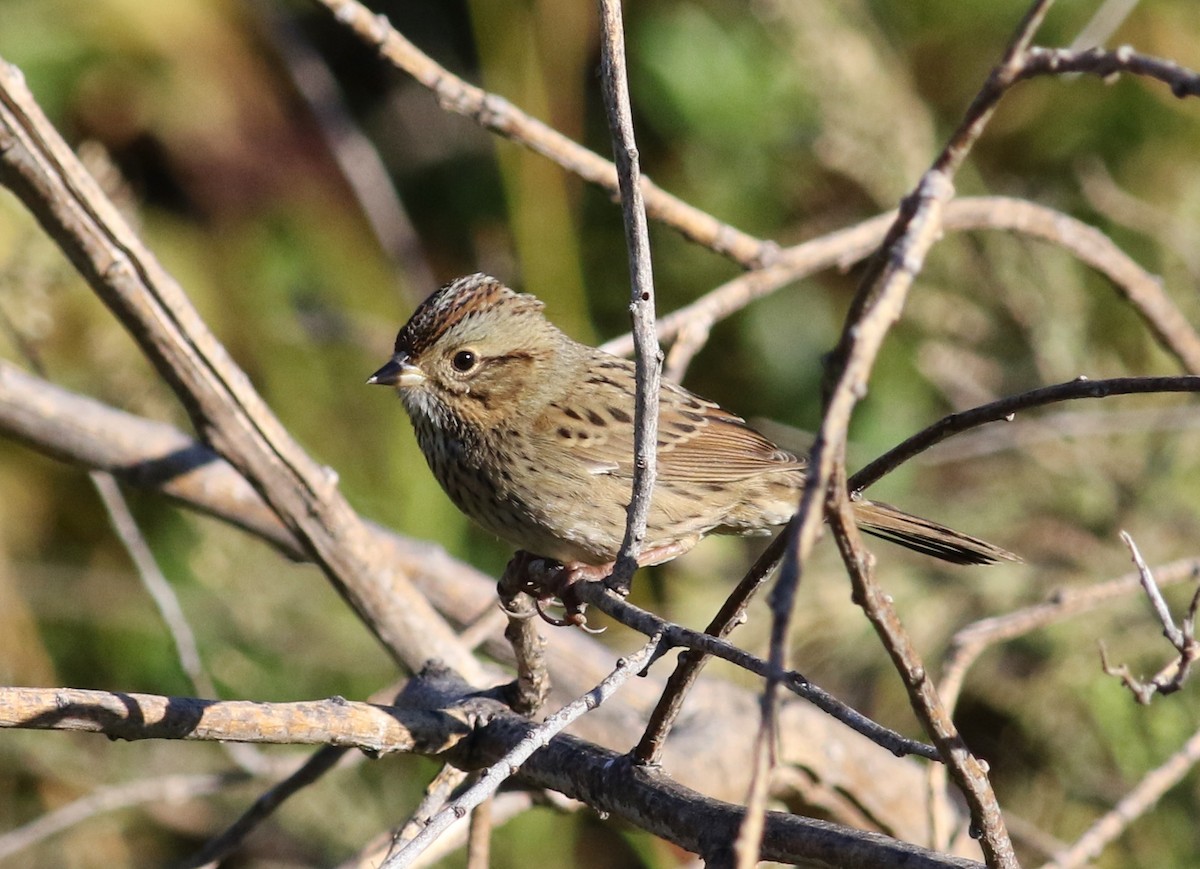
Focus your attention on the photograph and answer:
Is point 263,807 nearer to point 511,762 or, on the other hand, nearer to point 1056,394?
point 511,762

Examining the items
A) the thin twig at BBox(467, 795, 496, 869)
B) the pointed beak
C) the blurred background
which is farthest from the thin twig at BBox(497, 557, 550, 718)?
the blurred background

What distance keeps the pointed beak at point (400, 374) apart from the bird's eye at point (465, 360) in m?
0.08

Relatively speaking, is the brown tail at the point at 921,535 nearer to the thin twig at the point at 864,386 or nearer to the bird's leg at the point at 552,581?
the bird's leg at the point at 552,581

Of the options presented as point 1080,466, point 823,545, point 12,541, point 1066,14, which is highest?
point 1066,14

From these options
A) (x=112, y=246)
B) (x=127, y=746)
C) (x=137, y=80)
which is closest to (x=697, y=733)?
(x=112, y=246)

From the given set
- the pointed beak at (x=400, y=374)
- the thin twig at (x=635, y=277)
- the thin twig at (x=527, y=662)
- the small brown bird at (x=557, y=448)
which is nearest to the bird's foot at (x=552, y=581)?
the small brown bird at (x=557, y=448)

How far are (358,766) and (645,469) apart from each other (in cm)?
289

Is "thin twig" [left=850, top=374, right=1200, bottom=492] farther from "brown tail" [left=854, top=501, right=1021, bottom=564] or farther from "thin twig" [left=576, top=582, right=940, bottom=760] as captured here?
"brown tail" [left=854, top=501, right=1021, bottom=564]

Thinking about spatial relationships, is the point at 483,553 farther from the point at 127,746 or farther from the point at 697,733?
the point at 697,733

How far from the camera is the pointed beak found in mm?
3004

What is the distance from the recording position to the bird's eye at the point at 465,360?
307 centimetres

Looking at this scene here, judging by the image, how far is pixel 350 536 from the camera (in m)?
2.62

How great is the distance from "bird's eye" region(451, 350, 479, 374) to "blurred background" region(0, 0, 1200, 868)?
1118 mm

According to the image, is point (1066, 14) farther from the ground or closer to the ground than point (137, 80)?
farther from the ground
